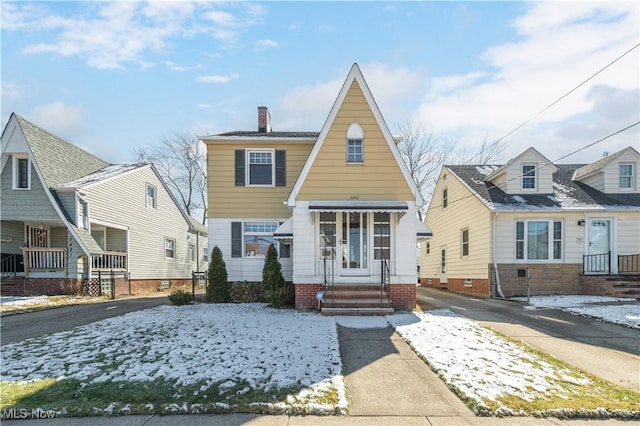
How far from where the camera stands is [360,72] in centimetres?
1240

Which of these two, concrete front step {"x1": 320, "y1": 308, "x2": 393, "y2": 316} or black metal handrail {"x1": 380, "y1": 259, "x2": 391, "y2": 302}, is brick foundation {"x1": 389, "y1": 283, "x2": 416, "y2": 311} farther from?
concrete front step {"x1": 320, "y1": 308, "x2": 393, "y2": 316}

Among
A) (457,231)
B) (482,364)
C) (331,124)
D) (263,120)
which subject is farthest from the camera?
(457,231)

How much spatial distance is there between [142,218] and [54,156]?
548cm

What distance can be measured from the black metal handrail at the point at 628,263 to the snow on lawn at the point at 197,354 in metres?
14.4

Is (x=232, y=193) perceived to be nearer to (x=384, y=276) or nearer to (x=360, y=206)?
(x=360, y=206)

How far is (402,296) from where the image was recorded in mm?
12102

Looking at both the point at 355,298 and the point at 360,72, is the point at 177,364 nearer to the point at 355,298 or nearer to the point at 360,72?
the point at 355,298

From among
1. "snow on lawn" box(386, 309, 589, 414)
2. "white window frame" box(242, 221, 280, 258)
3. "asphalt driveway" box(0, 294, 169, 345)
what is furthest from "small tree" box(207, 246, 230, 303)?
"snow on lawn" box(386, 309, 589, 414)

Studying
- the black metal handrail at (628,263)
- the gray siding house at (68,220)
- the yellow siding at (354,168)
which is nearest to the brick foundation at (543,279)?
the black metal handrail at (628,263)

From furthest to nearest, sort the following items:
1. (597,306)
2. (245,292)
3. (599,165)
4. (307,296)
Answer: (599,165) → (245,292) → (597,306) → (307,296)

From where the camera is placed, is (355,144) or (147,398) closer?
(147,398)

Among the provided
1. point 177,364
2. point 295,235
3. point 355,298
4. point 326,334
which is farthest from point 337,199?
point 177,364

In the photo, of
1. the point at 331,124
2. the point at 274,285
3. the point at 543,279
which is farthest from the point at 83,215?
the point at 543,279

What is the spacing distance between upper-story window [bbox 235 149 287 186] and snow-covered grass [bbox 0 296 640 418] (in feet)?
23.3
